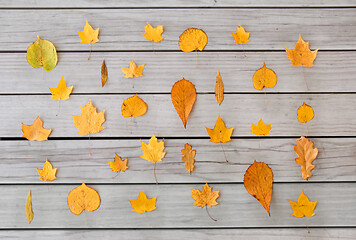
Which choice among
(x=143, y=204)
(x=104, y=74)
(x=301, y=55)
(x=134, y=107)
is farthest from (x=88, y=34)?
(x=301, y=55)

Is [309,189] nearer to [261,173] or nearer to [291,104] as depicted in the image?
[261,173]

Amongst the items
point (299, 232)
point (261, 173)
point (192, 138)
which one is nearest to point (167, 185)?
point (192, 138)

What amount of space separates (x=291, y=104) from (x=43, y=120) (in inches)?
27.9

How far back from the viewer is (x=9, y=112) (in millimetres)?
822

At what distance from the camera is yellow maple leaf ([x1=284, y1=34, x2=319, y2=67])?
828 millimetres

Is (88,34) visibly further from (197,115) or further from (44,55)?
(197,115)

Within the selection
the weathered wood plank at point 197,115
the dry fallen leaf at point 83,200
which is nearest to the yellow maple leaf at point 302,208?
the weathered wood plank at point 197,115

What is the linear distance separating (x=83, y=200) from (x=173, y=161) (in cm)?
27

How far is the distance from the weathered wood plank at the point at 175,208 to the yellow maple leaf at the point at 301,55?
0.35 m

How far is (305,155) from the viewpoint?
0.81 m

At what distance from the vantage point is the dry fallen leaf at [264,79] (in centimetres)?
82

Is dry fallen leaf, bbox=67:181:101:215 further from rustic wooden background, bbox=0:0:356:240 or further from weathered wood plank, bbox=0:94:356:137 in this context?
weathered wood plank, bbox=0:94:356:137

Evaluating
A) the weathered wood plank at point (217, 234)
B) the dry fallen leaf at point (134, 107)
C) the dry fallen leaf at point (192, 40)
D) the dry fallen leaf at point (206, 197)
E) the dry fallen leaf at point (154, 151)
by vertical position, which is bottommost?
the weathered wood plank at point (217, 234)

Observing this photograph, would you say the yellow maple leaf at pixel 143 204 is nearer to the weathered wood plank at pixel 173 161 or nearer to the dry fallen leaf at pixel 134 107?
the weathered wood plank at pixel 173 161
